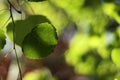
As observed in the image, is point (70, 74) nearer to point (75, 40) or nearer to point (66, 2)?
point (75, 40)

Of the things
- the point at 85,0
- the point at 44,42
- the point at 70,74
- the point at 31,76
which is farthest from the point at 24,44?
the point at 70,74

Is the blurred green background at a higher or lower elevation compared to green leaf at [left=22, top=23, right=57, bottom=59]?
lower

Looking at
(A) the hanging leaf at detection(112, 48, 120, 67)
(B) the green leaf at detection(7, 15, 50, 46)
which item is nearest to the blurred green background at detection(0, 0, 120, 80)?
(A) the hanging leaf at detection(112, 48, 120, 67)

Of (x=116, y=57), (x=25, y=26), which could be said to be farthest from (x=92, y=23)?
(x=25, y=26)

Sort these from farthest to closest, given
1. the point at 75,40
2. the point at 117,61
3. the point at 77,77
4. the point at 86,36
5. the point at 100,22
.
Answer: the point at 77,77, the point at 75,40, the point at 86,36, the point at 100,22, the point at 117,61

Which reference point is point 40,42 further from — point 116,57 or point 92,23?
point 92,23

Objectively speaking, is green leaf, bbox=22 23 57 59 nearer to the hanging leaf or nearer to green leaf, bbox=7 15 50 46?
green leaf, bbox=7 15 50 46

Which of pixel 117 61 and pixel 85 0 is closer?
pixel 117 61

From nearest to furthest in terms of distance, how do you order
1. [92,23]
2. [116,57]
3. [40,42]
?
[40,42], [116,57], [92,23]
